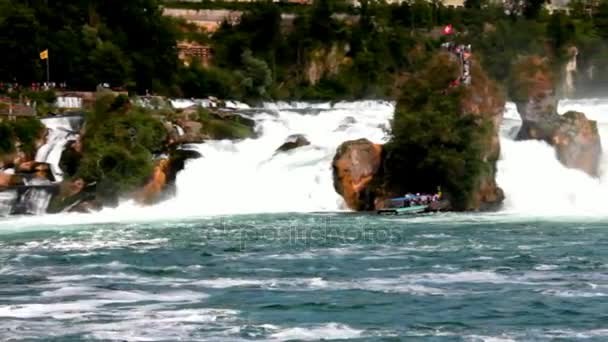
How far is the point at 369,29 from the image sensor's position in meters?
113

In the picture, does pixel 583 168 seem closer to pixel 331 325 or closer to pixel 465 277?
pixel 465 277

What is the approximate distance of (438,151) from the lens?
57.9 m

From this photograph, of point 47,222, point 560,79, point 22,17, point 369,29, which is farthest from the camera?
point 369,29

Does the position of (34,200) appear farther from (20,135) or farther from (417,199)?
(417,199)

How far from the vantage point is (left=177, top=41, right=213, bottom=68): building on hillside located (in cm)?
10450

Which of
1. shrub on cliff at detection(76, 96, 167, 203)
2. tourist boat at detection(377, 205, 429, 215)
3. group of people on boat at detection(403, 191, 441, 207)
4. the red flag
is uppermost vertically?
the red flag

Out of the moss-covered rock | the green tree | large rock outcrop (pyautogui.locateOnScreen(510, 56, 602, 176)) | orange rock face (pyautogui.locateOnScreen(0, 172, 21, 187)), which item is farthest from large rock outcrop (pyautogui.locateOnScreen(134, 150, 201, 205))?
the green tree

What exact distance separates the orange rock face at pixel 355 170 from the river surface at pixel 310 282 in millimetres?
6888

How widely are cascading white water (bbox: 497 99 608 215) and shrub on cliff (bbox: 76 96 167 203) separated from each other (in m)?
16.6

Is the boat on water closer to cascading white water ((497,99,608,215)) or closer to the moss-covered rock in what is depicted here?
cascading white water ((497,99,608,215))

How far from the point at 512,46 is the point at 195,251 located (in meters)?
52.8

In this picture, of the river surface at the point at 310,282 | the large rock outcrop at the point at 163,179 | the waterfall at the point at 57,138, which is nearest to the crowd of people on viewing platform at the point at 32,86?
the waterfall at the point at 57,138

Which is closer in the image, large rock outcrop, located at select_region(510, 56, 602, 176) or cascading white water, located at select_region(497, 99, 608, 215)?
cascading white water, located at select_region(497, 99, 608, 215)

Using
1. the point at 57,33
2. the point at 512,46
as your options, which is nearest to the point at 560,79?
the point at 512,46
